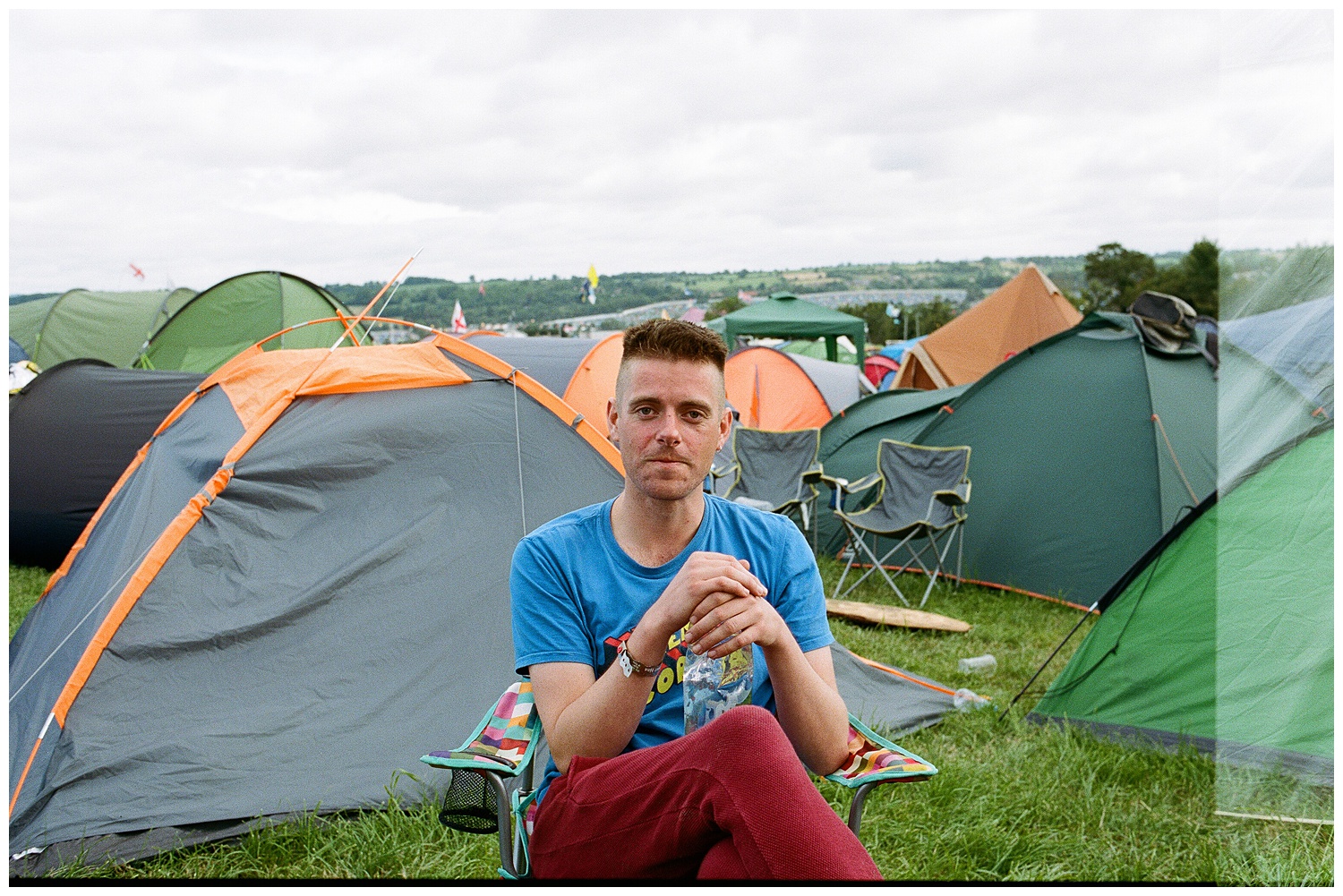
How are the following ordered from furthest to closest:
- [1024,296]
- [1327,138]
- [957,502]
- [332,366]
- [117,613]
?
[1024,296], [957,502], [332,366], [117,613], [1327,138]

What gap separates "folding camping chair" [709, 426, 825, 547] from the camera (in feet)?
21.0

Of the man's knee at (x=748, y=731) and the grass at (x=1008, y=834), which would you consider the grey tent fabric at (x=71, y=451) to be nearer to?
the grass at (x=1008, y=834)

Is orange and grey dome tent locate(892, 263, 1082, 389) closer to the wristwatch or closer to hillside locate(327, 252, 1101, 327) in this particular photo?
hillside locate(327, 252, 1101, 327)

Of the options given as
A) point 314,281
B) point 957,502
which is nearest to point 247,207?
point 314,281

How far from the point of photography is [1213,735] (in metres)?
2.90

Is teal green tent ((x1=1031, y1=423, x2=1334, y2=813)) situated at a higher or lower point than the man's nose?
lower

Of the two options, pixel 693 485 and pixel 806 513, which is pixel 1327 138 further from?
pixel 806 513

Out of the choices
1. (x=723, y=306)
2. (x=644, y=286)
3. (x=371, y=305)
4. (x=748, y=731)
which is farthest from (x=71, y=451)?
(x=723, y=306)

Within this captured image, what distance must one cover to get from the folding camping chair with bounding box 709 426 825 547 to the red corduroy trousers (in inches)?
190

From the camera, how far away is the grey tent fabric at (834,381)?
33.0 feet

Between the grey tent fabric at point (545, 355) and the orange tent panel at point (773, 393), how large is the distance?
13.2 feet

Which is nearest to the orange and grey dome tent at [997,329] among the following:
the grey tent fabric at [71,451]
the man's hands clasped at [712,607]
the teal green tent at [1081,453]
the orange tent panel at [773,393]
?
the orange tent panel at [773,393]

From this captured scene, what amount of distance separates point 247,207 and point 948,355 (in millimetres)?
8151

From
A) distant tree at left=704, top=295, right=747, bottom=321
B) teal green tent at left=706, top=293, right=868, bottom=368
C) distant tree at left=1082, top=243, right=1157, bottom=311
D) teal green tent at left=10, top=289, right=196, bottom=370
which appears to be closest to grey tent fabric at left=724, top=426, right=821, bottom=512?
teal green tent at left=706, top=293, right=868, bottom=368
